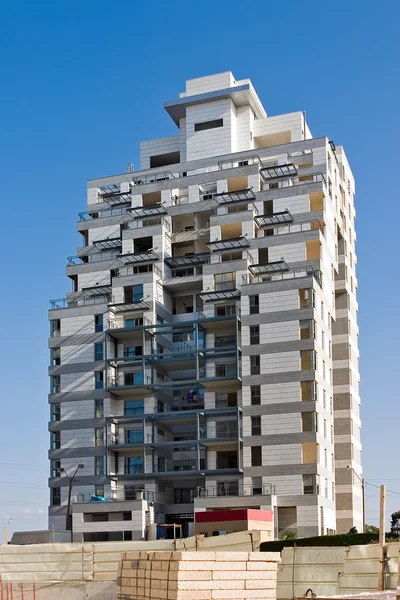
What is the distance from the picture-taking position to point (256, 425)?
85125mm

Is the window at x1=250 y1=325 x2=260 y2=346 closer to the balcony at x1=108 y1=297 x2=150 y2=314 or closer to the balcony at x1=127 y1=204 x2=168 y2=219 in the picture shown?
the balcony at x1=108 y1=297 x2=150 y2=314

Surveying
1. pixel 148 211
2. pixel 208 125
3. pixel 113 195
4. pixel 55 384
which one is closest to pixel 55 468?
pixel 55 384

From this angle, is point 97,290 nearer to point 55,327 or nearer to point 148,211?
point 55,327

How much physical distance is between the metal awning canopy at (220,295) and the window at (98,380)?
44.3ft

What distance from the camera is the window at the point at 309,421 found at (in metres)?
83.4

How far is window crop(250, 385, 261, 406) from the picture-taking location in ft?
281

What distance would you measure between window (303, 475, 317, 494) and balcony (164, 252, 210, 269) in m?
27.1

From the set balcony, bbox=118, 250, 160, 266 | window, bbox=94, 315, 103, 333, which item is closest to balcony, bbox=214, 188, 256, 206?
balcony, bbox=118, 250, 160, 266

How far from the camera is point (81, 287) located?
3991 inches

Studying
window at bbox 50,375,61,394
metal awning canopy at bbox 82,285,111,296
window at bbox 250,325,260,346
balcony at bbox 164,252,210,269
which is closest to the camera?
window at bbox 250,325,260,346

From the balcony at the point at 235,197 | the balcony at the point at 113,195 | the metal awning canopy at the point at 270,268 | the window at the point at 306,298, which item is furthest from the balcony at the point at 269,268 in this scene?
the balcony at the point at 113,195

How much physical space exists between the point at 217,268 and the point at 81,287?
1753cm

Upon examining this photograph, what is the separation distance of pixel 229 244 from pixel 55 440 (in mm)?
27883

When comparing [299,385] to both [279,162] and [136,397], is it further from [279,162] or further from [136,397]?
[279,162]
